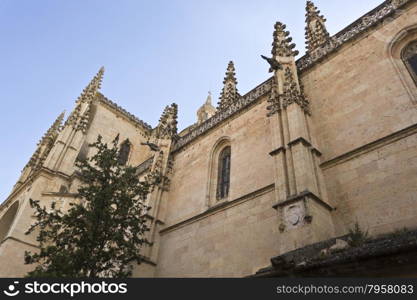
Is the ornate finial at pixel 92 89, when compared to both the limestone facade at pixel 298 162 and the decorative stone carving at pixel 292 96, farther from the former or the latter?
the decorative stone carving at pixel 292 96

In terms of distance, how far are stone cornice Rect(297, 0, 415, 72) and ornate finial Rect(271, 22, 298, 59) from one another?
1.86ft

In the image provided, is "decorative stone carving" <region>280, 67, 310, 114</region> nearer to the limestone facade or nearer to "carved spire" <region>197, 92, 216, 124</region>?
the limestone facade

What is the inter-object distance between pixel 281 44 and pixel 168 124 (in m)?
6.92

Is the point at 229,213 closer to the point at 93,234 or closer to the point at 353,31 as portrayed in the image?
the point at 93,234

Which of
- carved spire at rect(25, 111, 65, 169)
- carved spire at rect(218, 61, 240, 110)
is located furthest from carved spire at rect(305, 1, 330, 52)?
carved spire at rect(25, 111, 65, 169)

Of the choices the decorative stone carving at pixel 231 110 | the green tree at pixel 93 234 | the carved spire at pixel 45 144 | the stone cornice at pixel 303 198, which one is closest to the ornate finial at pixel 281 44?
the decorative stone carving at pixel 231 110

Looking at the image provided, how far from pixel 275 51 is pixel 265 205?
19.4 feet

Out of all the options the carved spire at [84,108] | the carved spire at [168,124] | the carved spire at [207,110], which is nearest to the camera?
the carved spire at [168,124]

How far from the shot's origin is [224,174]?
41.7 ft

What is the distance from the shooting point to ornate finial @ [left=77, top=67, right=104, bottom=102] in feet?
83.4

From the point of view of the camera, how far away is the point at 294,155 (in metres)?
8.75

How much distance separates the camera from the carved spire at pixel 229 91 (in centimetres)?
1777

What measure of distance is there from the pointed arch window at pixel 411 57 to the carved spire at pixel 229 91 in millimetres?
9025

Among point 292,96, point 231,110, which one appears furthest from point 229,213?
point 231,110
